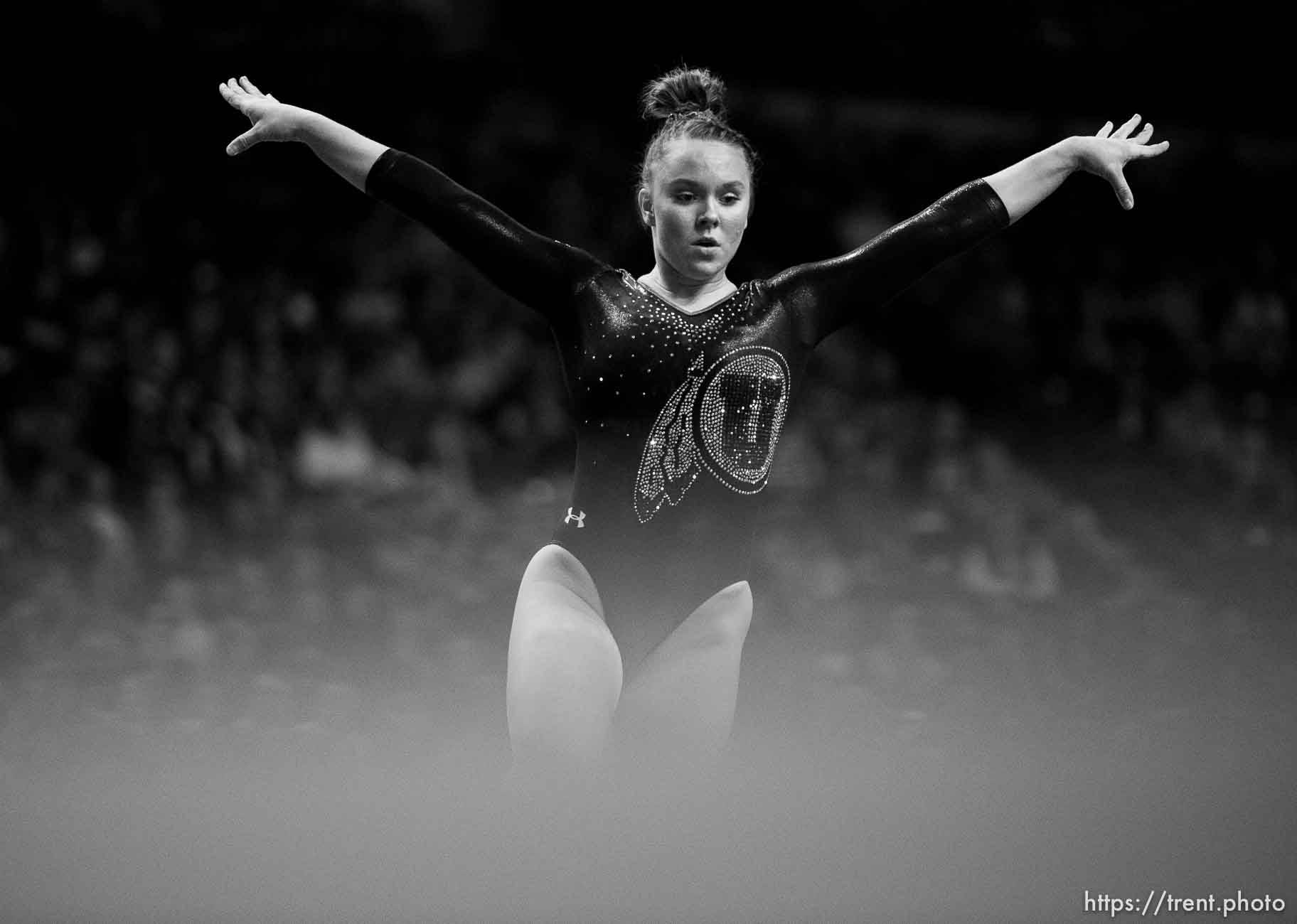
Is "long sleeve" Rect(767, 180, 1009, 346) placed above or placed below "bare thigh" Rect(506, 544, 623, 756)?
above

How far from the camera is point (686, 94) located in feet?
9.05

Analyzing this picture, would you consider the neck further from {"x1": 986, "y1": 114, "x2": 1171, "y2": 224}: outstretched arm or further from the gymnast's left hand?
the gymnast's left hand

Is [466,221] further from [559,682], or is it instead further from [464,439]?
[464,439]

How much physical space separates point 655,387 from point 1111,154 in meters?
1.04

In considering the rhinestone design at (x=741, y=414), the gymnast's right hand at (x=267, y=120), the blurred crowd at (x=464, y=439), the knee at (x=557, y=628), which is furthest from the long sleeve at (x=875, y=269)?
the blurred crowd at (x=464, y=439)

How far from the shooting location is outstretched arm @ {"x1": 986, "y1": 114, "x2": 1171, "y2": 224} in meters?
2.74

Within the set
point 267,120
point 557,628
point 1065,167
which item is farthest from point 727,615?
point 267,120

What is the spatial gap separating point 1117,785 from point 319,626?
Result: 2851mm

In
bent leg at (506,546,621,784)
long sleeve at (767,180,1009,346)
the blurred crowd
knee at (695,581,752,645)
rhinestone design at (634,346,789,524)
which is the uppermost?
the blurred crowd

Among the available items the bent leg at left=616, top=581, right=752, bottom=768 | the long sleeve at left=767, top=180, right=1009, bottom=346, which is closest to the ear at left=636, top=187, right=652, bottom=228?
the long sleeve at left=767, top=180, right=1009, bottom=346

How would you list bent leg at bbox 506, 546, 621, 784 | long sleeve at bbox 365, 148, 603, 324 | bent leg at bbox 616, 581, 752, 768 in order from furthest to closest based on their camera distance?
long sleeve at bbox 365, 148, 603, 324 < bent leg at bbox 616, 581, 752, 768 < bent leg at bbox 506, 546, 621, 784

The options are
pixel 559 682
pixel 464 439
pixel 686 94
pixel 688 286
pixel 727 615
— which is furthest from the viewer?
pixel 464 439

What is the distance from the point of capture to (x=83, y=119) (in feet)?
19.4

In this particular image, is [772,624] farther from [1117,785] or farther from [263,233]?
[263,233]
